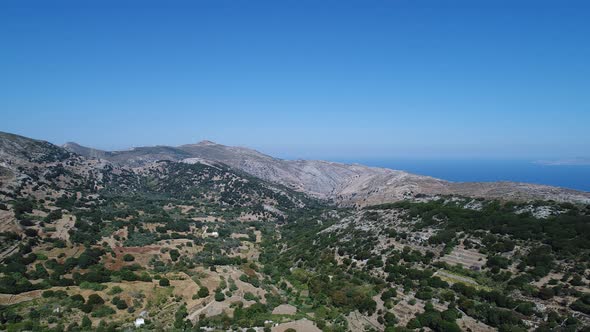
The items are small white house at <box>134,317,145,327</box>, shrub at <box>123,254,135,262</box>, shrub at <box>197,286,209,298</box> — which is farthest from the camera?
shrub at <box>123,254,135,262</box>

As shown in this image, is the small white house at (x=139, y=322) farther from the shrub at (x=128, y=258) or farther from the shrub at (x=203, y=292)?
the shrub at (x=128, y=258)

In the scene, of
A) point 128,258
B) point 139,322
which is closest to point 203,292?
point 139,322

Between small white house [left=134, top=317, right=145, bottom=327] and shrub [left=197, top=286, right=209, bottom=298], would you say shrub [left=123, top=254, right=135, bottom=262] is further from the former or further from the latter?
small white house [left=134, top=317, right=145, bottom=327]

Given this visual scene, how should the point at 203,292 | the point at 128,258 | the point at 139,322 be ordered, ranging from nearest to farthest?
the point at 139,322 → the point at 203,292 → the point at 128,258

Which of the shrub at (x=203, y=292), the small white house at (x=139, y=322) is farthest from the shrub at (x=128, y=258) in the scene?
the small white house at (x=139, y=322)

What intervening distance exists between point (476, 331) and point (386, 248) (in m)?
21.8

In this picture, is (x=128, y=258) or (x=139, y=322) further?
(x=128, y=258)

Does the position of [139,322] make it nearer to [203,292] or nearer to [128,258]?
[203,292]

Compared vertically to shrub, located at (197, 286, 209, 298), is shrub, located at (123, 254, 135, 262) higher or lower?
lower

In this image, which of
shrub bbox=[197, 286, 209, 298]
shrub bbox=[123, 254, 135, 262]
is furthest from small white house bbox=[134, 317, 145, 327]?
shrub bbox=[123, 254, 135, 262]

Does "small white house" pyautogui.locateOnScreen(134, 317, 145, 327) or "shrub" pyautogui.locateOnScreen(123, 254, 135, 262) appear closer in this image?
"small white house" pyautogui.locateOnScreen(134, 317, 145, 327)

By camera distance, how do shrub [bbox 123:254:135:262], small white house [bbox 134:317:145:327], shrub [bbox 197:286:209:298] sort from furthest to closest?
shrub [bbox 123:254:135:262], shrub [bbox 197:286:209:298], small white house [bbox 134:317:145:327]

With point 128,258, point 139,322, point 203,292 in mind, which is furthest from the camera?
point 128,258

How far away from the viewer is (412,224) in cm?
5778
